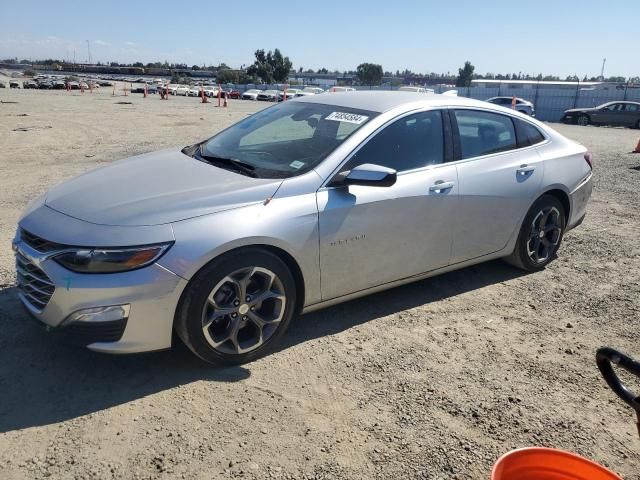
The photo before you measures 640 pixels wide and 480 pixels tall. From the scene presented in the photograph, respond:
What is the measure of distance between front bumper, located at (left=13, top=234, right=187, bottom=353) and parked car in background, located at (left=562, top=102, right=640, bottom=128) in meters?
28.6

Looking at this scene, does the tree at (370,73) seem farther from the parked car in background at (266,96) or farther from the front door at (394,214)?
the front door at (394,214)

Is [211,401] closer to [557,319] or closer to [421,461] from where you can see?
[421,461]

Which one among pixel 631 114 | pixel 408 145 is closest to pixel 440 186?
pixel 408 145

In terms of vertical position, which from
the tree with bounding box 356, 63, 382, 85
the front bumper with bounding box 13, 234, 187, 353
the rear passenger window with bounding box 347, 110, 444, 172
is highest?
the tree with bounding box 356, 63, 382, 85

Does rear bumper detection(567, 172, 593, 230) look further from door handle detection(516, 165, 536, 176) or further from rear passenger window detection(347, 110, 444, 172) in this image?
rear passenger window detection(347, 110, 444, 172)

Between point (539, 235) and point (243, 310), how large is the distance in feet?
10.1

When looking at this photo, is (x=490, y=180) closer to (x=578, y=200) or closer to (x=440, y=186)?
(x=440, y=186)

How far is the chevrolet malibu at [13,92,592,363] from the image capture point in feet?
9.46

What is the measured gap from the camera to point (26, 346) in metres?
3.41

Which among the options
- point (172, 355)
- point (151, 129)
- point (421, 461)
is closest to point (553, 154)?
point (421, 461)

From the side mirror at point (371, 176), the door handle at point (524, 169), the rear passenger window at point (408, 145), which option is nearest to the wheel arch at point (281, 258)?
the side mirror at point (371, 176)

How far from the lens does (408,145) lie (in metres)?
3.98

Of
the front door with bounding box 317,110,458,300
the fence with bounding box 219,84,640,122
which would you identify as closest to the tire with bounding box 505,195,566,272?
the front door with bounding box 317,110,458,300

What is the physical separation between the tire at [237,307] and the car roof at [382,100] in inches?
62.1
